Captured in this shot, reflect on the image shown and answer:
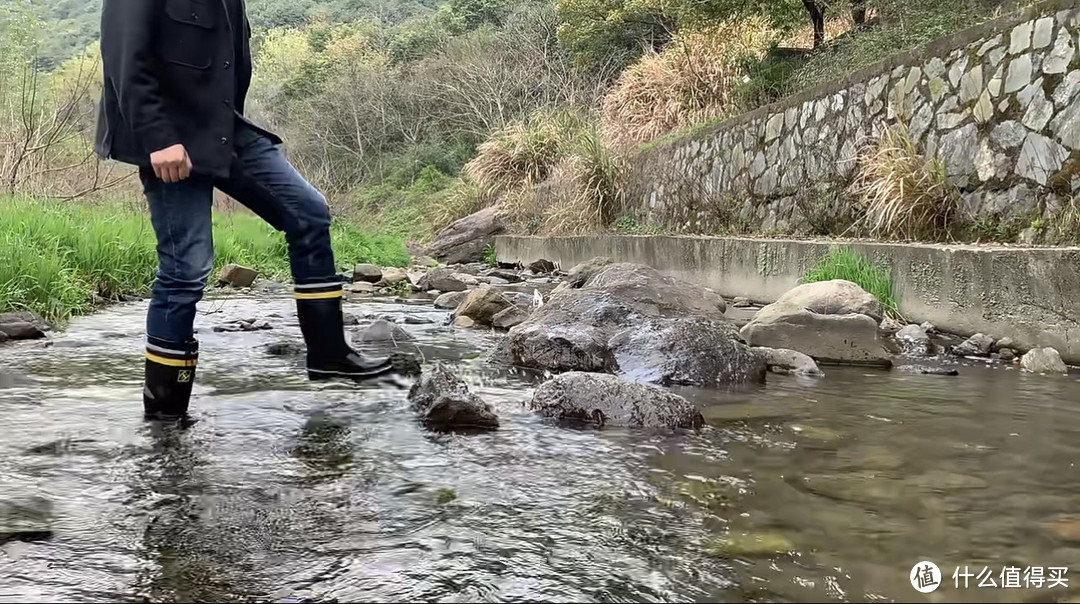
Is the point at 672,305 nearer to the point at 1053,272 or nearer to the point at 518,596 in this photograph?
the point at 1053,272

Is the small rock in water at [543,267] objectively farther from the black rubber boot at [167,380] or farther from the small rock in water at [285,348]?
the black rubber boot at [167,380]

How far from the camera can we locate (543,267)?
11.1m

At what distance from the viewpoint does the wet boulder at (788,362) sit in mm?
3666

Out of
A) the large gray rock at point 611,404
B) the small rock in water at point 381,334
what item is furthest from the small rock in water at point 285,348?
the large gray rock at point 611,404

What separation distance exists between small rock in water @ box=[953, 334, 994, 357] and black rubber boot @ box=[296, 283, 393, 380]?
2844mm

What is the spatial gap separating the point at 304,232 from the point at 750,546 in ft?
6.73

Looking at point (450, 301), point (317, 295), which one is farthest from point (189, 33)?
point (450, 301)

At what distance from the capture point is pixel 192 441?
2.38m

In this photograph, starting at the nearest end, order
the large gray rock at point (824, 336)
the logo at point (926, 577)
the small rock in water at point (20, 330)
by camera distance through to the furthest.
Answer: the logo at point (926, 577)
the large gray rock at point (824, 336)
the small rock in water at point (20, 330)

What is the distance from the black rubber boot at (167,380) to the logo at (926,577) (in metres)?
2.21

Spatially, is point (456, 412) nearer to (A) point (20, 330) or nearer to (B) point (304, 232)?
(B) point (304, 232)

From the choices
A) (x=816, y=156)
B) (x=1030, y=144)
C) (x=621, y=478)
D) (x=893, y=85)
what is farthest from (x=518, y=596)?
(x=816, y=156)

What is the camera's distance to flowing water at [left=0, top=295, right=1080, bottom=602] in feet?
4.66

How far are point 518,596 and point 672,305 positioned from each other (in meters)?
3.52
